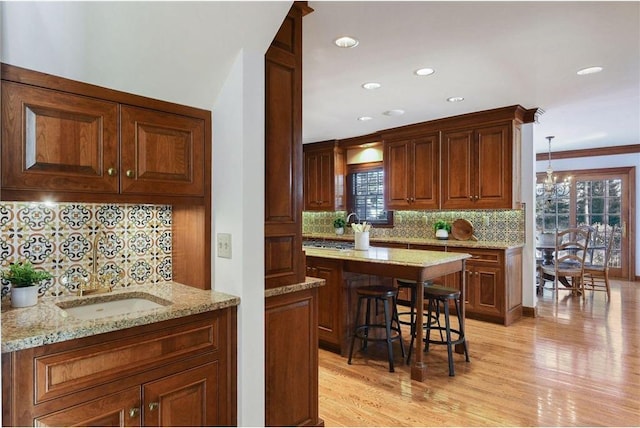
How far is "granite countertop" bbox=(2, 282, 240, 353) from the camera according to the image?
1.25 meters

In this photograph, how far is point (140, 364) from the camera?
57.7 inches

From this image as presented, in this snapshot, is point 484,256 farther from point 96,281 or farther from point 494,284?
point 96,281

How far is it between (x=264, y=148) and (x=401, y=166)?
3.92m

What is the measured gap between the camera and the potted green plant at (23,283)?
1.56 m

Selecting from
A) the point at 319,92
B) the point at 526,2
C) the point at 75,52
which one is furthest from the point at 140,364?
the point at 319,92

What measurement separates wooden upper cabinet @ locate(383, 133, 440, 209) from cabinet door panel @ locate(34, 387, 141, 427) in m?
4.43

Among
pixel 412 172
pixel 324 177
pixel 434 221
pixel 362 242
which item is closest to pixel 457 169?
pixel 412 172

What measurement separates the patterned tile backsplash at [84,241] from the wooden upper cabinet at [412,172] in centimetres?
388

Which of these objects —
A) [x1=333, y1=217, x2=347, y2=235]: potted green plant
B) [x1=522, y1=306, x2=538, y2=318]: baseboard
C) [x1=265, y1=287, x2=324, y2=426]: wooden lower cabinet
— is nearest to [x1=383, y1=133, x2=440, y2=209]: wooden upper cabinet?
[x1=333, y1=217, x2=347, y2=235]: potted green plant

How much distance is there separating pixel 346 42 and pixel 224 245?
5.61ft

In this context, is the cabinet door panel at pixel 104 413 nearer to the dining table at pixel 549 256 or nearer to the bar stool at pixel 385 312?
the bar stool at pixel 385 312

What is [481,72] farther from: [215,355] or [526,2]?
[215,355]

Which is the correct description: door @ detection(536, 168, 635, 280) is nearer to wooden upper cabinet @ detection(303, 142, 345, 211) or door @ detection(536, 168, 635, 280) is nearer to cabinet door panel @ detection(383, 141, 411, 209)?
cabinet door panel @ detection(383, 141, 411, 209)

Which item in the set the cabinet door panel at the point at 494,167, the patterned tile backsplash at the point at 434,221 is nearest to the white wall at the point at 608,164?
the patterned tile backsplash at the point at 434,221
